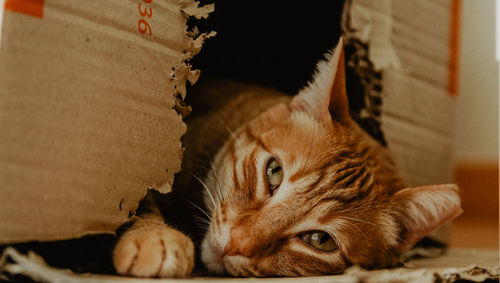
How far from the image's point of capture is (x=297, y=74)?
7.82 ft

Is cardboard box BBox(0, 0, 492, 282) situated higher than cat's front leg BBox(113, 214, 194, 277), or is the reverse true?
cardboard box BBox(0, 0, 492, 282)

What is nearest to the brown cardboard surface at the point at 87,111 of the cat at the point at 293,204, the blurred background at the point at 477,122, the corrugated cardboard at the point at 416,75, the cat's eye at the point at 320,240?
the cat at the point at 293,204

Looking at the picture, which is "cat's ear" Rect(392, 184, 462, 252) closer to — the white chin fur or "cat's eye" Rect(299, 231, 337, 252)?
"cat's eye" Rect(299, 231, 337, 252)

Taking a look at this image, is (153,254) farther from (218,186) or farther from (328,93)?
(328,93)

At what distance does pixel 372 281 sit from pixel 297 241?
306mm

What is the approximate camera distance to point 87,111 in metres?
1.02

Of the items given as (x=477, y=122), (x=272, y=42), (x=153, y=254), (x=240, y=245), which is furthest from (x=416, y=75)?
(x=477, y=122)

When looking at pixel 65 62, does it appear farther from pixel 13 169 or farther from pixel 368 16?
pixel 368 16

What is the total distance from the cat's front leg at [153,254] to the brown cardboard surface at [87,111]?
0.21 ft

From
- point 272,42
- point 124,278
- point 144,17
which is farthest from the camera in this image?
point 272,42

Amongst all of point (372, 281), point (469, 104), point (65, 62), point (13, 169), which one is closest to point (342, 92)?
point (372, 281)

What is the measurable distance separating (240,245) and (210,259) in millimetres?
118

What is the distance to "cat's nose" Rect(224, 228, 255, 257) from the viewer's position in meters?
1.15

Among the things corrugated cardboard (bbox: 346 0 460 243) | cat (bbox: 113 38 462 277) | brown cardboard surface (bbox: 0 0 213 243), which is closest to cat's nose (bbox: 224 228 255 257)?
cat (bbox: 113 38 462 277)
